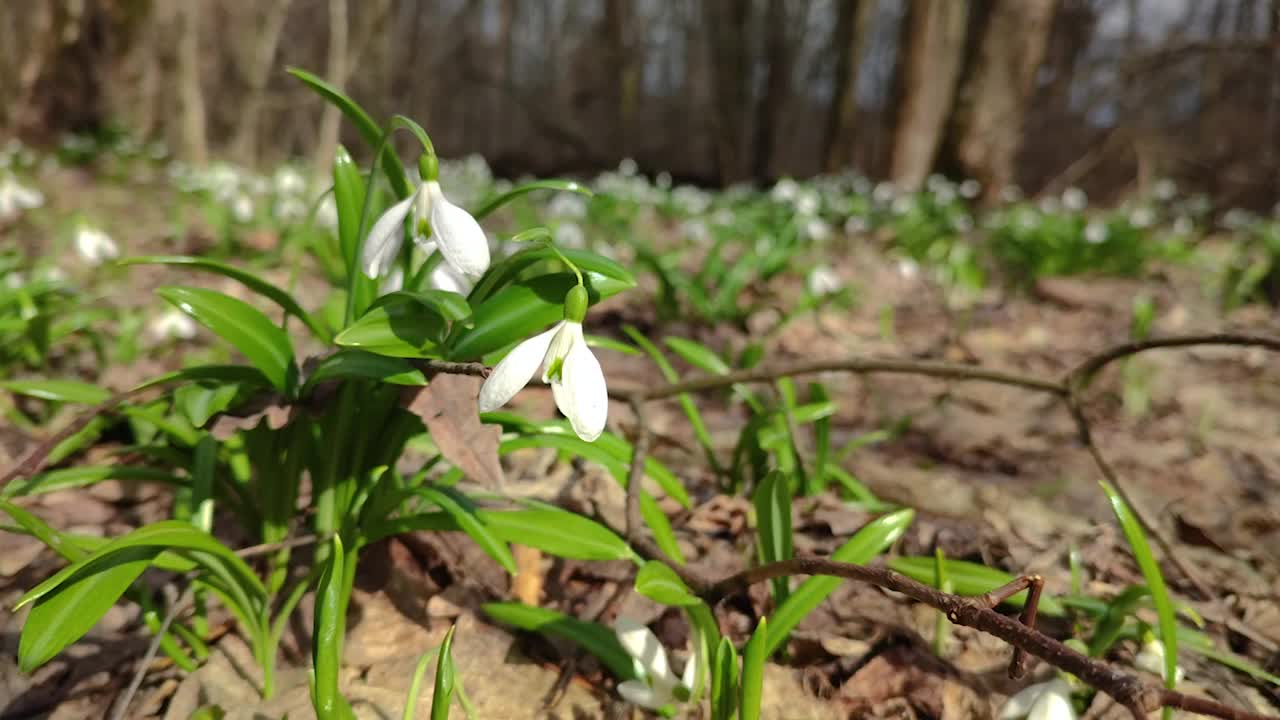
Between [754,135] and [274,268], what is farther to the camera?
[754,135]

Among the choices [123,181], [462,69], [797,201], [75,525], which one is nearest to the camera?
[75,525]

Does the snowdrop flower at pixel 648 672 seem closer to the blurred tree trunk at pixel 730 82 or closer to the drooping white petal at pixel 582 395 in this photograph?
the drooping white petal at pixel 582 395

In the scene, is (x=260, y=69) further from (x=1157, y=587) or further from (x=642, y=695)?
(x=1157, y=587)

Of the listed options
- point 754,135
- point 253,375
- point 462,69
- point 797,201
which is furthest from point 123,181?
point 462,69

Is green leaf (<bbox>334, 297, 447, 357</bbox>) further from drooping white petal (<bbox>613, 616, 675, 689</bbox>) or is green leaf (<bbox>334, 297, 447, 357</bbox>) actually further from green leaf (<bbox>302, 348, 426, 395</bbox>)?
drooping white petal (<bbox>613, 616, 675, 689</bbox>)

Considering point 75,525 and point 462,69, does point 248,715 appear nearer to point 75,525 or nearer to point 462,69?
point 75,525

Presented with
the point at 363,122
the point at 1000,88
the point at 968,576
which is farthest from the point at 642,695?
the point at 1000,88

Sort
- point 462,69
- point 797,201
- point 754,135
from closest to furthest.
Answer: point 797,201
point 754,135
point 462,69

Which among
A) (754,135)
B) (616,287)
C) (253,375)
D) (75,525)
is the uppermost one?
(616,287)
